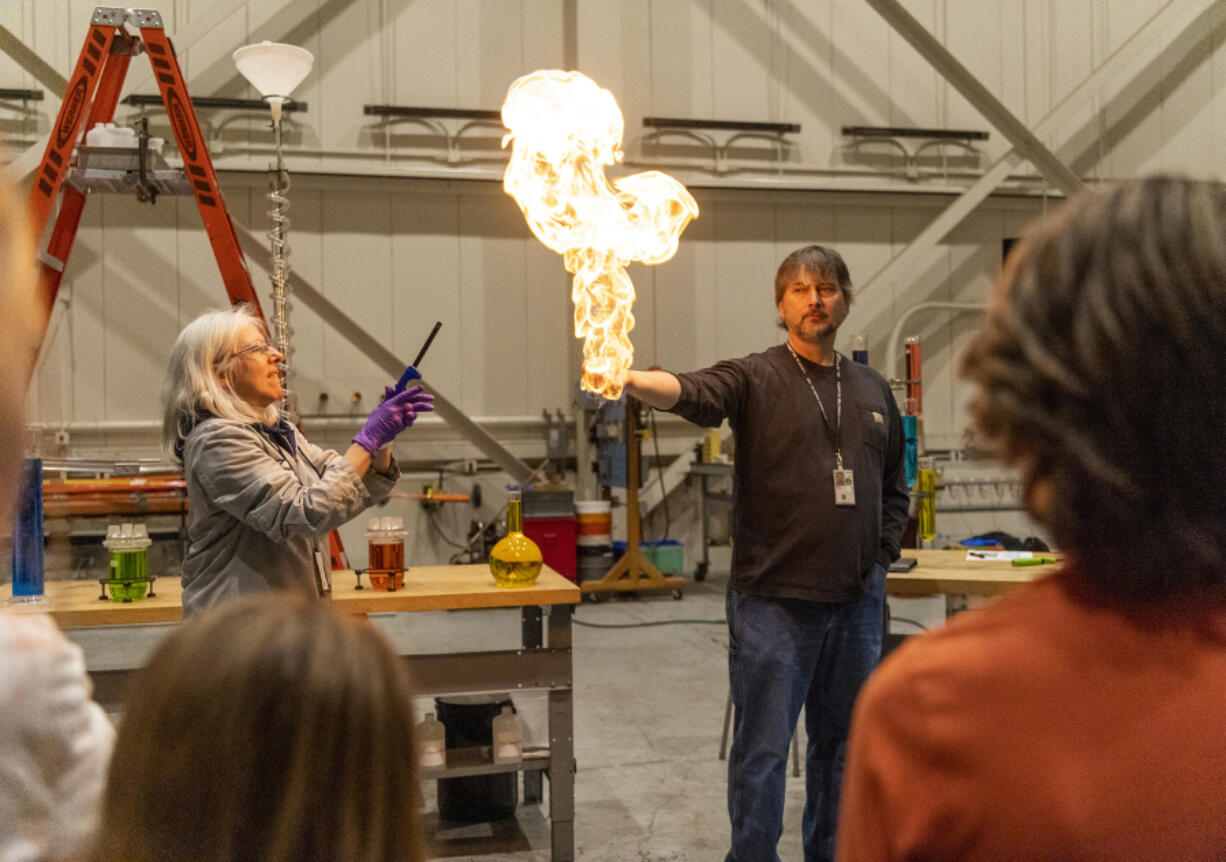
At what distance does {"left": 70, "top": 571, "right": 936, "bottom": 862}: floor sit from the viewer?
374 cm

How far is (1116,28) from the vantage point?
10.1 m

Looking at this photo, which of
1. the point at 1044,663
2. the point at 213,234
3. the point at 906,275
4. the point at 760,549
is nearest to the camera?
the point at 1044,663

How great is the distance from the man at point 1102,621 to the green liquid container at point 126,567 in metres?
3.09

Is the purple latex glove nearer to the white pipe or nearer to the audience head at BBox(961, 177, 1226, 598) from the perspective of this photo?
the audience head at BBox(961, 177, 1226, 598)

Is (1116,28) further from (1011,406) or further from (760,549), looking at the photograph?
(1011,406)

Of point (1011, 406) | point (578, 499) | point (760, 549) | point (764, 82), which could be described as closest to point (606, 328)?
point (760, 549)

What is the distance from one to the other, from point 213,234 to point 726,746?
3252mm

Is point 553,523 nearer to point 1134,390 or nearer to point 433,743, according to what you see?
point 433,743

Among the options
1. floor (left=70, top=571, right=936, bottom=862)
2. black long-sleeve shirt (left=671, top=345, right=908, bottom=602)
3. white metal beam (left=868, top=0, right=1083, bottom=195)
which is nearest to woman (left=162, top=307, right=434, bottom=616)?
floor (left=70, top=571, right=936, bottom=862)

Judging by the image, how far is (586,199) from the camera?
10.3ft

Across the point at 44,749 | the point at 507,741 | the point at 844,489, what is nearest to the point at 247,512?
the point at 507,741

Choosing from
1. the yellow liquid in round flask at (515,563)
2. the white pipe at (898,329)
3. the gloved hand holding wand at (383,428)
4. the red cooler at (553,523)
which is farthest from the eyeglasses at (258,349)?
the white pipe at (898,329)

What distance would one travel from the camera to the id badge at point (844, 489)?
300 cm

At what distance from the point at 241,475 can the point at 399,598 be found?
0.82 m
